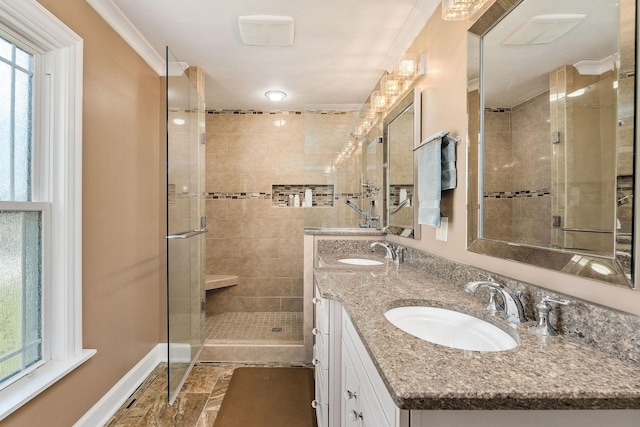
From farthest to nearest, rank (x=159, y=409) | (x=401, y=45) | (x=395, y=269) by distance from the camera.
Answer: (x=401, y=45)
(x=159, y=409)
(x=395, y=269)

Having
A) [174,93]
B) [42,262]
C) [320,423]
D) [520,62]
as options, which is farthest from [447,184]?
[42,262]

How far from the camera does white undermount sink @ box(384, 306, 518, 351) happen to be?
0.87 m

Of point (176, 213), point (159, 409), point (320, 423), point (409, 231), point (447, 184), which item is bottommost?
point (159, 409)

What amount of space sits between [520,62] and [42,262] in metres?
2.22

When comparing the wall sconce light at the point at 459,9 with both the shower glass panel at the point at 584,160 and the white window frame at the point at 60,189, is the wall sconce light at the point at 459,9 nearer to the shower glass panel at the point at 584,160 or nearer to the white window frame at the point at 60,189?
the shower glass panel at the point at 584,160

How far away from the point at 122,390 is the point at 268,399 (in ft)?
3.13

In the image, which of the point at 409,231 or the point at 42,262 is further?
the point at 409,231

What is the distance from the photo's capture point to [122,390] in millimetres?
1892

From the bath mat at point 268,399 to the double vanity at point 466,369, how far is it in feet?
2.69

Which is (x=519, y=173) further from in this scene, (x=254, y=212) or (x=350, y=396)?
(x=254, y=212)

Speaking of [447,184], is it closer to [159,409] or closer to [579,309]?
[579,309]

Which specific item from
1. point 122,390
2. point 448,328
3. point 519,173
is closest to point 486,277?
point 448,328

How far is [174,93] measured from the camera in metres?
1.76

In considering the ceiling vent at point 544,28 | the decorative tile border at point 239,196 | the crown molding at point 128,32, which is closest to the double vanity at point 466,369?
the ceiling vent at point 544,28
